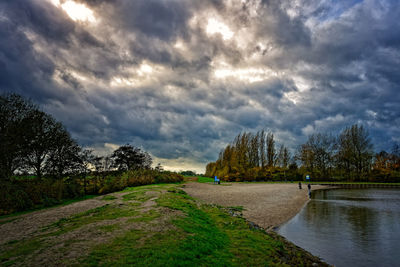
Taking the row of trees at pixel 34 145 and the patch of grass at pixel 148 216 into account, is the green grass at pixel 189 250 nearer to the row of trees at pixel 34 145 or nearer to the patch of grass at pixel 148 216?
the patch of grass at pixel 148 216

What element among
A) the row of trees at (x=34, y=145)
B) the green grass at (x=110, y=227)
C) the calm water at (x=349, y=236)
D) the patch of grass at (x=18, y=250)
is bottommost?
the calm water at (x=349, y=236)

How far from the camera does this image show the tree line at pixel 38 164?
15.7 m

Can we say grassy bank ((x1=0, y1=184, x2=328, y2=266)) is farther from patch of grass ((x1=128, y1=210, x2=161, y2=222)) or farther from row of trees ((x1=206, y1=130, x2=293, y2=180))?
row of trees ((x1=206, y1=130, x2=293, y2=180))

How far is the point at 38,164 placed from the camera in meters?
22.2

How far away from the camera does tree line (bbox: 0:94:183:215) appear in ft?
51.6

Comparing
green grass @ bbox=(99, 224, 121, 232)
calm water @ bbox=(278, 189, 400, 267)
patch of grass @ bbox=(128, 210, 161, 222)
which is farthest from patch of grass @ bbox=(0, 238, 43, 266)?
calm water @ bbox=(278, 189, 400, 267)

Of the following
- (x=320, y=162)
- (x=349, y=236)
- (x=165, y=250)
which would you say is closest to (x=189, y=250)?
(x=165, y=250)

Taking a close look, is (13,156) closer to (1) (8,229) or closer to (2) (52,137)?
(2) (52,137)

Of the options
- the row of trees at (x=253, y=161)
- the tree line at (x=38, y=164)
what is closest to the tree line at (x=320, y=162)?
the row of trees at (x=253, y=161)

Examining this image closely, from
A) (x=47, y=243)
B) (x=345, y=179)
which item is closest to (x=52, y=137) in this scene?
(x=47, y=243)

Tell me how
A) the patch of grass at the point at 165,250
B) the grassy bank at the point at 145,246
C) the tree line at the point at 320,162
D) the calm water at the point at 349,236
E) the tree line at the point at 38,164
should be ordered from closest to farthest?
the patch of grass at the point at 165,250 < the grassy bank at the point at 145,246 < the calm water at the point at 349,236 < the tree line at the point at 38,164 < the tree line at the point at 320,162

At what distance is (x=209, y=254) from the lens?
5.93 meters

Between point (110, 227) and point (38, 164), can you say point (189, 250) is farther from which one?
point (38, 164)

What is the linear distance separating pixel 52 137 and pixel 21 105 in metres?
4.32
